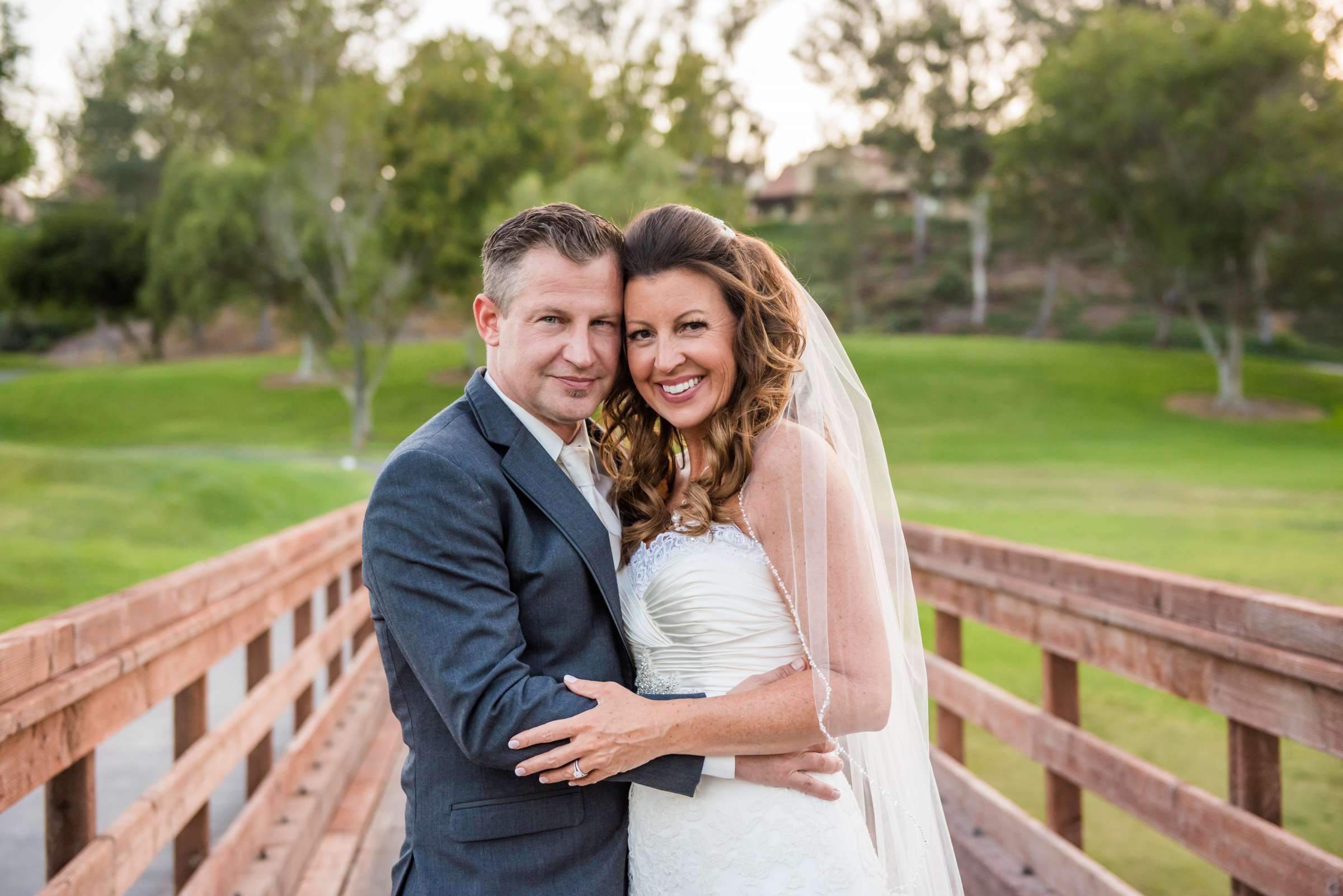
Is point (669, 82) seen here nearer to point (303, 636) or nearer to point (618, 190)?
point (618, 190)

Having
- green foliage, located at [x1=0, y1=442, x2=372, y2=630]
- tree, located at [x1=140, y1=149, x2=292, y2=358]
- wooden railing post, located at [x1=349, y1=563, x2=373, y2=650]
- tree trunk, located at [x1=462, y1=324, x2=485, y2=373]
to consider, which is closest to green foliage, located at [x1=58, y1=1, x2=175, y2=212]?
tree, located at [x1=140, y1=149, x2=292, y2=358]

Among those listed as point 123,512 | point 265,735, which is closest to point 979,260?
point 123,512

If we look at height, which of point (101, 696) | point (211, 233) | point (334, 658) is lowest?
point (334, 658)

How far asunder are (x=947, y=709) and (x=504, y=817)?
2.56 m

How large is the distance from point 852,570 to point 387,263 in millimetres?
26698

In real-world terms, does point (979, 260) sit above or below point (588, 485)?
above

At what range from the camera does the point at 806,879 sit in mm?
2100

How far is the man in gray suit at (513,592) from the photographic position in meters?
1.85

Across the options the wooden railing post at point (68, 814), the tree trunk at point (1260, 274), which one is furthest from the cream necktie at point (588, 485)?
the tree trunk at point (1260, 274)

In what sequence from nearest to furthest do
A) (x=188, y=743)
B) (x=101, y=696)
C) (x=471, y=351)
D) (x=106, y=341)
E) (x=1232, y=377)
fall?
1. (x=101, y=696)
2. (x=188, y=743)
3. (x=1232, y=377)
4. (x=471, y=351)
5. (x=106, y=341)

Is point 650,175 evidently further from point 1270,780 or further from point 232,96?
point 1270,780

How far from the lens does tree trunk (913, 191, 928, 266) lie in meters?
50.3

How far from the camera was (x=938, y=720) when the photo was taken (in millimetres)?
4332

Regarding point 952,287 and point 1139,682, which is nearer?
point 1139,682
